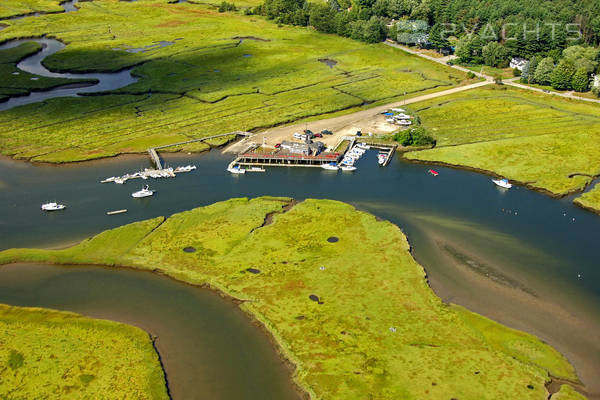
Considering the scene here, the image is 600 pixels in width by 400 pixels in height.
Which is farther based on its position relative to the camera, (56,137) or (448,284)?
(56,137)

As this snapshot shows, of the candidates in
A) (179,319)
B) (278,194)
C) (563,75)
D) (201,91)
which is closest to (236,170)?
(278,194)

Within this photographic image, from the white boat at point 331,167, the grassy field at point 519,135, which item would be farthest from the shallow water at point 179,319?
the grassy field at point 519,135

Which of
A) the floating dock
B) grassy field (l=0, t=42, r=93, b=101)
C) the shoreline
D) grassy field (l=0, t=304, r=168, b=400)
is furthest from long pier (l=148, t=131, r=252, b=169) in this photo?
grassy field (l=0, t=42, r=93, b=101)

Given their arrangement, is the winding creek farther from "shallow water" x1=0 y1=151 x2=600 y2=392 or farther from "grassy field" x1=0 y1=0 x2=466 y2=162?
"grassy field" x1=0 y1=0 x2=466 y2=162

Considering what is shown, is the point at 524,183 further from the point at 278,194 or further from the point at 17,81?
the point at 17,81

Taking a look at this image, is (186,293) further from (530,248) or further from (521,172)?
(521,172)

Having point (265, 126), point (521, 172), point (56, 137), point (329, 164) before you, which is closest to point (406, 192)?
point (329, 164)

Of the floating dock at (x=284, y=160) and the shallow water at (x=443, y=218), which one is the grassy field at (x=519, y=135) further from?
the floating dock at (x=284, y=160)
